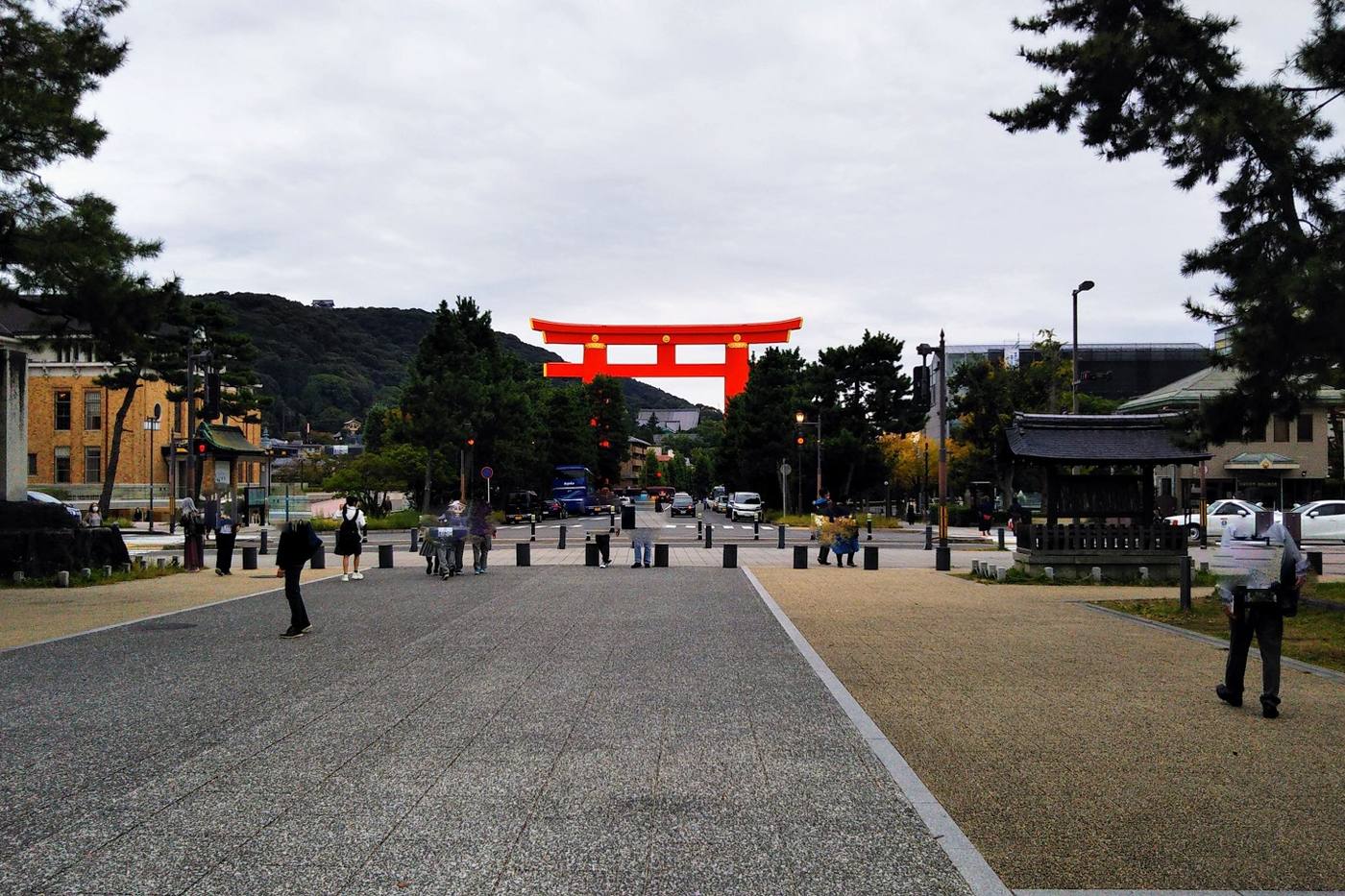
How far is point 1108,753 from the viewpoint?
23.2 ft

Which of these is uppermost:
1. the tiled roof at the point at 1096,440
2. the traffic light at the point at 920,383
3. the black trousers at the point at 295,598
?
the traffic light at the point at 920,383

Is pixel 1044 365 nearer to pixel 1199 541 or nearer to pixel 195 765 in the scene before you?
pixel 1199 541

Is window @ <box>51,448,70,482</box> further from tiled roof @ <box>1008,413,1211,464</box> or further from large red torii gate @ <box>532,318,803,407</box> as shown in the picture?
tiled roof @ <box>1008,413,1211,464</box>

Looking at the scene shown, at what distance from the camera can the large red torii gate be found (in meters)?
58.0

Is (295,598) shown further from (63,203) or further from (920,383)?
(920,383)

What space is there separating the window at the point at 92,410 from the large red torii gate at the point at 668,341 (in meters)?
23.9

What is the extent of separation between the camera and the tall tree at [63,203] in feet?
53.9

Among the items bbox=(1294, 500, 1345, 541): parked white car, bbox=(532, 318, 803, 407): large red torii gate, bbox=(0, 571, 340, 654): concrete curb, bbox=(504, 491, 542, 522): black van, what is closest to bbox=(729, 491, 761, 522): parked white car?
bbox=(532, 318, 803, 407): large red torii gate

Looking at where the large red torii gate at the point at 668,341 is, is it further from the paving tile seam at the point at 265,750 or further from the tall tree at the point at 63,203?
the paving tile seam at the point at 265,750

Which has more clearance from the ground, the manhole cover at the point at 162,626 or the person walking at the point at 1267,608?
the person walking at the point at 1267,608

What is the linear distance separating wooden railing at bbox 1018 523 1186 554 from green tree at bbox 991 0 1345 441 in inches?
222

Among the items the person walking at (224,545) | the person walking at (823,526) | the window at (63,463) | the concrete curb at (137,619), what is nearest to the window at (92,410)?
the window at (63,463)

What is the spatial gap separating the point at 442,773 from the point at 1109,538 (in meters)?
18.1

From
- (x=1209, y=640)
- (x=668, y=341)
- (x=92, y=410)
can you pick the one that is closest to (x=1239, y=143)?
(x=1209, y=640)
